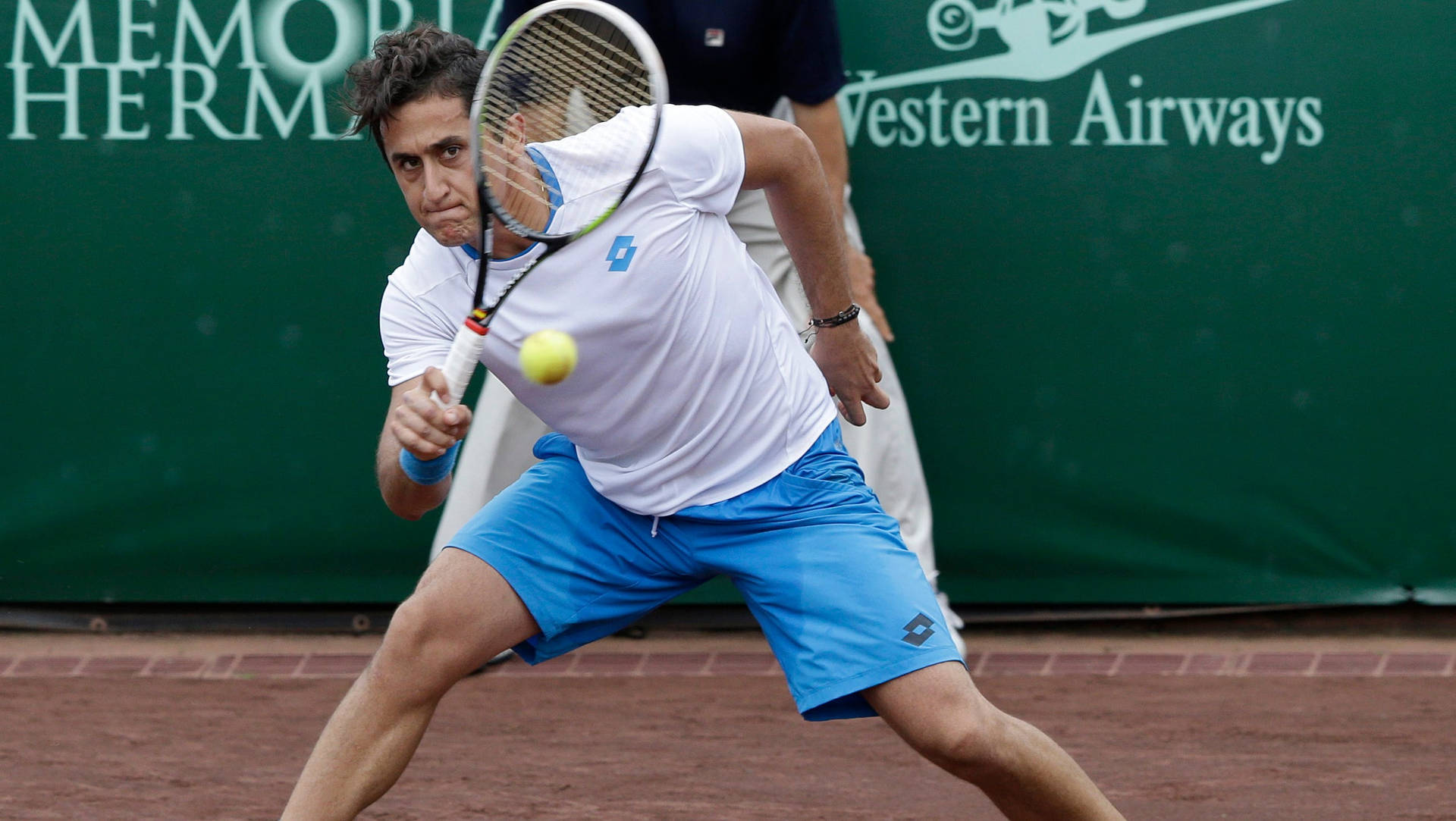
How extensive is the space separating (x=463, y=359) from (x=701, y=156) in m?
0.48

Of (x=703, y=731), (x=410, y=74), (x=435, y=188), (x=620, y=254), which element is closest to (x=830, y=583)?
(x=620, y=254)

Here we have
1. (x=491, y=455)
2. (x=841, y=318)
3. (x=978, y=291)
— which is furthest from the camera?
(x=978, y=291)

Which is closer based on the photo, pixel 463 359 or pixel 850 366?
pixel 463 359

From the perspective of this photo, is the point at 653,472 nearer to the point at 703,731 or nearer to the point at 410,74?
the point at 410,74

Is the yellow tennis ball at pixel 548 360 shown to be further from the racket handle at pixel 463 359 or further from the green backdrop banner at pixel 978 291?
the green backdrop banner at pixel 978 291

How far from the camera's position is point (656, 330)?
238 cm

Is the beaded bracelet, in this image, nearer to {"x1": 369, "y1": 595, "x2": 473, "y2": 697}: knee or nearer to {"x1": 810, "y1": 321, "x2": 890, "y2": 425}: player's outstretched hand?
{"x1": 810, "y1": 321, "x2": 890, "y2": 425}: player's outstretched hand

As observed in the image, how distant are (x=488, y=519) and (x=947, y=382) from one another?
6.69 feet

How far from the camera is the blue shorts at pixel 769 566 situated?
2.36m

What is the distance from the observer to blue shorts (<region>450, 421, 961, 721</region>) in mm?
2355

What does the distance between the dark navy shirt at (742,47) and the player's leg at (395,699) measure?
163cm

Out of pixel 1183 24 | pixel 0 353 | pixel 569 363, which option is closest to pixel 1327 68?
pixel 1183 24

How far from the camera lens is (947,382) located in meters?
4.34

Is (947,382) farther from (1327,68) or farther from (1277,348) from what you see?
(1327,68)
